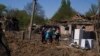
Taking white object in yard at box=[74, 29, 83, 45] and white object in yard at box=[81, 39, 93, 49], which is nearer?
white object in yard at box=[81, 39, 93, 49]

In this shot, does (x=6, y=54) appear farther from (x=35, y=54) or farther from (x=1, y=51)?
(x=35, y=54)

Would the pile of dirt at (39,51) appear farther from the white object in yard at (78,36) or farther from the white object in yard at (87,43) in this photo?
the white object in yard at (78,36)

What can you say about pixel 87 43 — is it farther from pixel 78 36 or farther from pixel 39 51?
pixel 39 51

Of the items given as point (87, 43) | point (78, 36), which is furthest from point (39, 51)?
point (78, 36)

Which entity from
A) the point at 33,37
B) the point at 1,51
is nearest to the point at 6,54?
the point at 1,51

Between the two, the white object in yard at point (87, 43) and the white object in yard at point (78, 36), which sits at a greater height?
the white object in yard at point (78, 36)

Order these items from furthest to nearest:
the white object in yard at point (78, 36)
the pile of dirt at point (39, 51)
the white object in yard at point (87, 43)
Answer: the white object in yard at point (78, 36) → the white object in yard at point (87, 43) → the pile of dirt at point (39, 51)

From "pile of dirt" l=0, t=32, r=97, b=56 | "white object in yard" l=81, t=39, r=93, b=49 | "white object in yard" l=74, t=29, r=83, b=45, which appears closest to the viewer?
"pile of dirt" l=0, t=32, r=97, b=56

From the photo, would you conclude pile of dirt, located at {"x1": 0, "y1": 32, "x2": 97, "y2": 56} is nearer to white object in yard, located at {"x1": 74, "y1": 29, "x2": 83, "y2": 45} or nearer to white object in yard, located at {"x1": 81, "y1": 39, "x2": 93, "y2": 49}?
white object in yard, located at {"x1": 81, "y1": 39, "x2": 93, "y2": 49}

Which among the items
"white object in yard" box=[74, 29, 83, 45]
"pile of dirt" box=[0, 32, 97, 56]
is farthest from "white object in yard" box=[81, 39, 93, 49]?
"pile of dirt" box=[0, 32, 97, 56]

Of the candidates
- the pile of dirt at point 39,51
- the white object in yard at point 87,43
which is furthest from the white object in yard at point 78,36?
the pile of dirt at point 39,51

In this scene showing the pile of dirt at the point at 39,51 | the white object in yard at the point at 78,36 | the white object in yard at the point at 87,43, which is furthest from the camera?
the white object in yard at the point at 78,36

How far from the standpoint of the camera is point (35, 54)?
52.3 feet

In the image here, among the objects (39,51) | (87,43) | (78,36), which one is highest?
(78,36)
